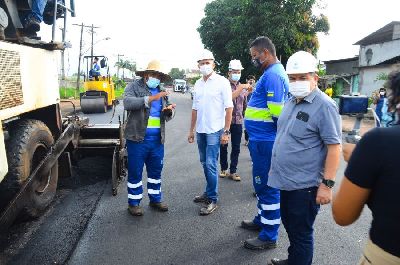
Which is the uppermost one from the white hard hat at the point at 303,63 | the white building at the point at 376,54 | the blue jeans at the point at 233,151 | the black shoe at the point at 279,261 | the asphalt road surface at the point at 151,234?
the white building at the point at 376,54

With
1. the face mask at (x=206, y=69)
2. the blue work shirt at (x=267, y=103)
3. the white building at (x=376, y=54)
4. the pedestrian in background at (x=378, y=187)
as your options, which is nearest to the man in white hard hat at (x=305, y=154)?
the blue work shirt at (x=267, y=103)

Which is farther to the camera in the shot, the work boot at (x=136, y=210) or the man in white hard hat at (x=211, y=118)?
the man in white hard hat at (x=211, y=118)

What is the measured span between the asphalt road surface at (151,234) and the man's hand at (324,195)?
107 centimetres

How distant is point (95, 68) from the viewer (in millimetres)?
17578

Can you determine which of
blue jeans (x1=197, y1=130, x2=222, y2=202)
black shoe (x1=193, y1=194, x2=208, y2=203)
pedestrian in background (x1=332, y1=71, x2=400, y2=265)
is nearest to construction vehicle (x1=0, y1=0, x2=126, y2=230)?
black shoe (x1=193, y1=194, x2=208, y2=203)

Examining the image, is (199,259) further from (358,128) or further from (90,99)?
(90,99)

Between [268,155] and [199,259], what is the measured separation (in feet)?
3.91

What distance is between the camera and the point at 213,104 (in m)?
4.37

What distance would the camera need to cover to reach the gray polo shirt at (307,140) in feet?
8.14

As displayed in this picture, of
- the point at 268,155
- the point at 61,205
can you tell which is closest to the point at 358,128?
the point at 268,155

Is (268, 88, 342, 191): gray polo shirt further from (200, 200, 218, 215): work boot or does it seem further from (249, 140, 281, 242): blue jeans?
(200, 200, 218, 215): work boot

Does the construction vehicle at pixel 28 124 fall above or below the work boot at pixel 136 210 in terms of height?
above

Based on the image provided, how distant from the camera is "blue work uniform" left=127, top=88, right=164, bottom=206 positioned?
4.19 metres

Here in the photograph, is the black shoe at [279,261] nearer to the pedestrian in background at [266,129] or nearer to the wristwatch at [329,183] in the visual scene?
the pedestrian in background at [266,129]
